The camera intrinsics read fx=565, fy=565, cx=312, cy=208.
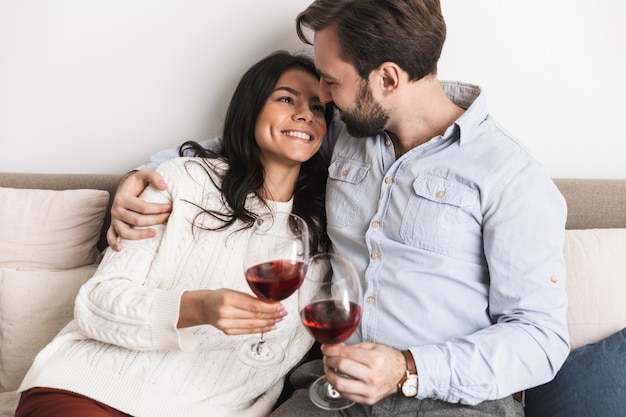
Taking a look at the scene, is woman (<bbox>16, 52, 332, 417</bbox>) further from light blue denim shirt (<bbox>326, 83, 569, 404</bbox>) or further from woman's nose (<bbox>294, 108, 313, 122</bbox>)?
light blue denim shirt (<bbox>326, 83, 569, 404</bbox>)

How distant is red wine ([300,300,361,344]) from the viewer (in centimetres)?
114

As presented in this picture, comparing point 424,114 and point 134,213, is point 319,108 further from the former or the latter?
point 134,213

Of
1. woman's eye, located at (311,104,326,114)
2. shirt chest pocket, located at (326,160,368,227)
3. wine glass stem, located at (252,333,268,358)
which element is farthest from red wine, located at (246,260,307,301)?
woman's eye, located at (311,104,326,114)

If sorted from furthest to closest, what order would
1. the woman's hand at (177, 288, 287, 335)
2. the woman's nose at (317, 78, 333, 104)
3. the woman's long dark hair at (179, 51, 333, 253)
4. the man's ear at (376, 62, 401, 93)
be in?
the woman's long dark hair at (179, 51, 333, 253), the woman's nose at (317, 78, 333, 104), the man's ear at (376, 62, 401, 93), the woman's hand at (177, 288, 287, 335)

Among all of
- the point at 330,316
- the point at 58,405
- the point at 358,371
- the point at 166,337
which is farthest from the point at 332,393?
the point at 58,405

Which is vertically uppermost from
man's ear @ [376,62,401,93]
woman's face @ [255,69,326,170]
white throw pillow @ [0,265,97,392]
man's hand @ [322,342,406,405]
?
man's ear @ [376,62,401,93]

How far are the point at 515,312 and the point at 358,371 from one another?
470 mm

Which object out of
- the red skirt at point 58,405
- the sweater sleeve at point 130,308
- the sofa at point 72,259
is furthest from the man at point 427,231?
the red skirt at point 58,405

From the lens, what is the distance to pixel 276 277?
120 centimetres

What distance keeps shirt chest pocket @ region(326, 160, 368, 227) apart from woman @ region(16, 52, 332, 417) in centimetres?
11

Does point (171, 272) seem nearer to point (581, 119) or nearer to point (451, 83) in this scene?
point (451, 83)

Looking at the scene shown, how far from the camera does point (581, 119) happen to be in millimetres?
1983

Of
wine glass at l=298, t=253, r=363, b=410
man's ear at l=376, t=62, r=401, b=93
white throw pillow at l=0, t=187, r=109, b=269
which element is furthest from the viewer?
white throw pillow at l=0, t=187, r=109, b=269

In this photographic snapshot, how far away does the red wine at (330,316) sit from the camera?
114 centimetres
